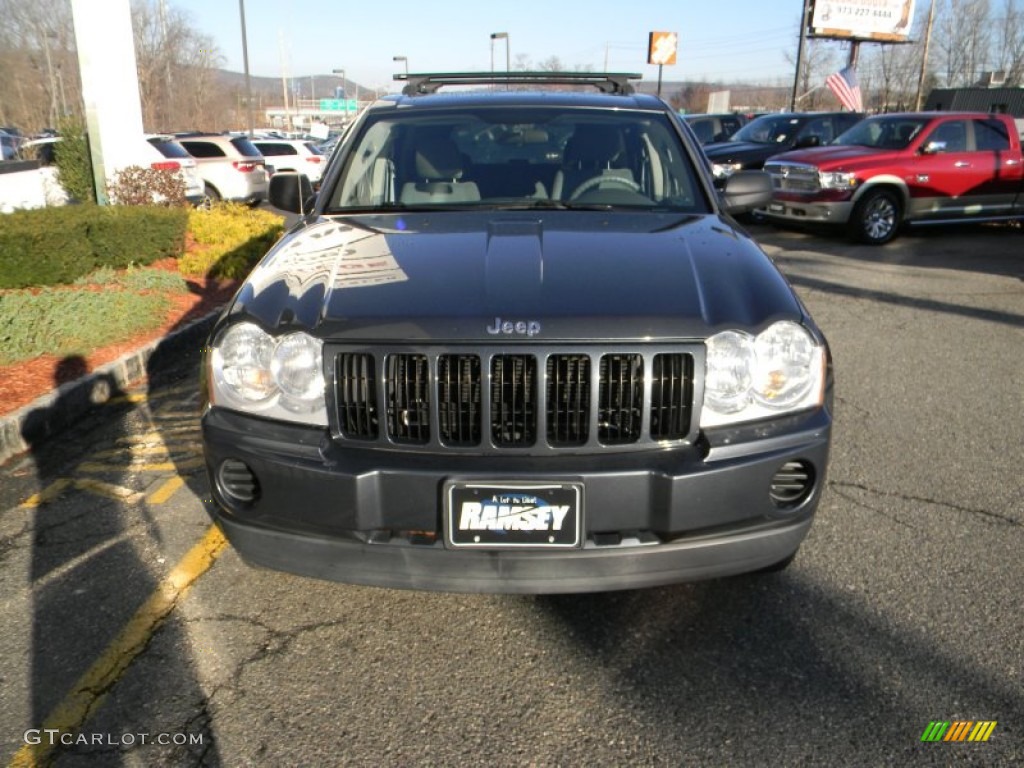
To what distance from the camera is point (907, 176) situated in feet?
38.0

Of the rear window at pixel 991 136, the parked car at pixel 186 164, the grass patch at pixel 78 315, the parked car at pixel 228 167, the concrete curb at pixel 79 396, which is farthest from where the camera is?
the parked car at pixel 228 167

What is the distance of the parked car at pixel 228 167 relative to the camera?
17.4 m

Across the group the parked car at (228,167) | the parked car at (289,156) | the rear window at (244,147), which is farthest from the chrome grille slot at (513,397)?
the parked car at (289,156)

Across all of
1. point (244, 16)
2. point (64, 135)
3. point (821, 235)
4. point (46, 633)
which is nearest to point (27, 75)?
point (244, 16)

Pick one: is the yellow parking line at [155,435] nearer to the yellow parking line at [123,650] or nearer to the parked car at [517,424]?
the yellow parking line at [123,650]

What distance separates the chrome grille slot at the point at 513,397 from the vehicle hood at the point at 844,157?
10433 millimetres

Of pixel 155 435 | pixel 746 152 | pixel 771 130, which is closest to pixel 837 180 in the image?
pixel 746 152

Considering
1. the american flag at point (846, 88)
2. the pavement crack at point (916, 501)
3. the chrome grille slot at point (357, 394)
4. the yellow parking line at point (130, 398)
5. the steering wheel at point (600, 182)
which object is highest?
the american flag at point (846, 88)

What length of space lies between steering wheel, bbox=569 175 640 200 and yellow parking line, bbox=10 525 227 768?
2.10m

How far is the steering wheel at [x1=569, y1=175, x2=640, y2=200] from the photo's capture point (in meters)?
3.66

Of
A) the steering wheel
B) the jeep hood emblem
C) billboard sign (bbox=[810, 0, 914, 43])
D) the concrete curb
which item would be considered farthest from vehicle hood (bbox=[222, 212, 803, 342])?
billboard sign (bbox=[810, 0, 914, 43])

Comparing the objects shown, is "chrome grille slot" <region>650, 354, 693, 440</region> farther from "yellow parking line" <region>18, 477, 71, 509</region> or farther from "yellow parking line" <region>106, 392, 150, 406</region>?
"yellow parking line" <region>106, 392, 150, 406</region>

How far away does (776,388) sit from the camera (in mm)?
2484

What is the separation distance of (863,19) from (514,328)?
43821 mm
